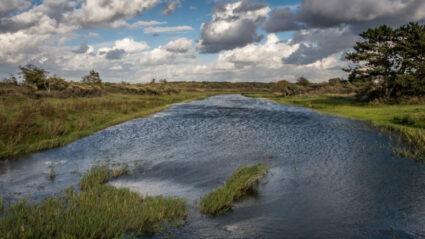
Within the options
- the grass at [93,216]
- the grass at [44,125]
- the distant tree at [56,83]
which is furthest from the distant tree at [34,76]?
the grass at [93,216]

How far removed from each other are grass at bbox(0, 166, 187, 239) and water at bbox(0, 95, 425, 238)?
1.01 meters

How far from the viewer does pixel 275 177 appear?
15352 millimetres

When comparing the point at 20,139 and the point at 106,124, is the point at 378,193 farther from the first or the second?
the point at 106,124

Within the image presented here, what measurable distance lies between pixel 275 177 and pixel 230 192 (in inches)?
170

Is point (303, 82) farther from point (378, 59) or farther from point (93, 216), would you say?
point (93, 216)

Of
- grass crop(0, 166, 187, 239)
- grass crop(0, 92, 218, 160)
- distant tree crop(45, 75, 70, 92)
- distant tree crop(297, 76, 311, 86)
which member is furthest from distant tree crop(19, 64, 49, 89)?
distant tree crop(297, 76, 311, 86)

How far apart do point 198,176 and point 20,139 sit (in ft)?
51.9

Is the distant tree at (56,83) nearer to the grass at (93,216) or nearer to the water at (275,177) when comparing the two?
the water at (275,177)

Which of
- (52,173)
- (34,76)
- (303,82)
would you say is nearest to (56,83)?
(34,76)

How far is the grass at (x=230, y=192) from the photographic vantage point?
1087 cm

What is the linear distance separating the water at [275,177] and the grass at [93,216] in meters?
1.01

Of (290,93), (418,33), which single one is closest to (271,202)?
(418,33)

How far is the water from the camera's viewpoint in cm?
997

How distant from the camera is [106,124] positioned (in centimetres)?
3309
